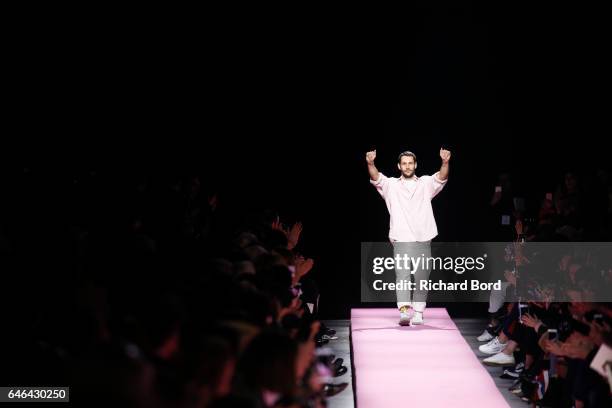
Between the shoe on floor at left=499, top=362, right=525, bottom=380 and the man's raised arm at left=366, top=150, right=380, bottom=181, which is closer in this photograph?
the shoe on floor at left=499, top=362, right=525, bottom=380

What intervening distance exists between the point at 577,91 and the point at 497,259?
5.43 feet

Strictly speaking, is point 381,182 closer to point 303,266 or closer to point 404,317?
point 404,317

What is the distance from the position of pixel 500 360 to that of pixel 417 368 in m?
0.85

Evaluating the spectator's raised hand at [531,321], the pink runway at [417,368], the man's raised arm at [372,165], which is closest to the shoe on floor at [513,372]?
the pink runway at [417,368]

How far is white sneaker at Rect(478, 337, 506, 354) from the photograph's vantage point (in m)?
6.63

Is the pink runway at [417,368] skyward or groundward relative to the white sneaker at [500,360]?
skyward

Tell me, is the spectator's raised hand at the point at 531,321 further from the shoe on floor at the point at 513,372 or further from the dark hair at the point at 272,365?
the dark hair at the point at 272,365

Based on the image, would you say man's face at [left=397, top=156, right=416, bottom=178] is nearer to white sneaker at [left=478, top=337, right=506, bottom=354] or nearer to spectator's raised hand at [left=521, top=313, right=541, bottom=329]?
white sneaker at [left=478, top=337, right=506, bottom=354]

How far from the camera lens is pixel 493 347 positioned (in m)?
6.66

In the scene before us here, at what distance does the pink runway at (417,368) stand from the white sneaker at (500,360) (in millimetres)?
172

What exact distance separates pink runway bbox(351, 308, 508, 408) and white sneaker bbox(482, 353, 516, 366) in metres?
0.17

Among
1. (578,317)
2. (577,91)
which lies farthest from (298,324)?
(577,91)

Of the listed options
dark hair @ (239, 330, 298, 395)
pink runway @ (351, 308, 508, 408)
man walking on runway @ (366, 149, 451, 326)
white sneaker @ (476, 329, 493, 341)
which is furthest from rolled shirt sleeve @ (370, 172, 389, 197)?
dark hair @ (239, 330, 298, 395)

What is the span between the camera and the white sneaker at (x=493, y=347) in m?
6.63
